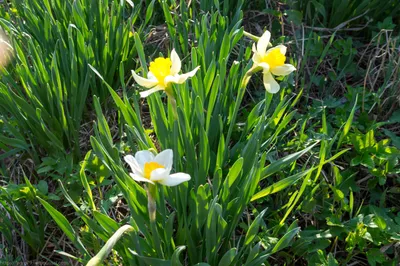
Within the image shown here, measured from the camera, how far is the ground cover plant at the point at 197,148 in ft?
3.73

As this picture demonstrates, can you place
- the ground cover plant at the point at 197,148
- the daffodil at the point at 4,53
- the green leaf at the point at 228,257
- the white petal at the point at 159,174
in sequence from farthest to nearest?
the daffodil at the point at 4,53
the ground cover plant at the point at 197,148
the green leaf at the point at 228,257
the white petal at the point at 159,174

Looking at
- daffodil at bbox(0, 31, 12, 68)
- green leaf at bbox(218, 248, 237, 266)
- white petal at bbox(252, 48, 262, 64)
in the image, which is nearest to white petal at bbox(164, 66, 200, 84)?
white petal at bbox(252, 48, 262, 64)

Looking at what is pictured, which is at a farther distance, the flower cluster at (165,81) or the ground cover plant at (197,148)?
the ground cover plant at (197,148)

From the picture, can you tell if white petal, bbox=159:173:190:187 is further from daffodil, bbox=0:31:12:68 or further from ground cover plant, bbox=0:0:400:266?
daffodil, bbox=0:31:12:68

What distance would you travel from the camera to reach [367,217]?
135 centimetres

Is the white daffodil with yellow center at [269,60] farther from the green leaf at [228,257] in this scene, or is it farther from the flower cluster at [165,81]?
the green leaf at [228,257]

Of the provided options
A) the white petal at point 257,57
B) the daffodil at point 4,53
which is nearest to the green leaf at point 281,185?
the white petal at point 257,57

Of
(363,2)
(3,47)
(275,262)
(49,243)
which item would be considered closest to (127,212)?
(49,243)

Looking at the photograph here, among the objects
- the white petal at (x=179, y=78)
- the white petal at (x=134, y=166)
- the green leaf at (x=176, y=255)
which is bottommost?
the green leaf at (x=176, y=255)

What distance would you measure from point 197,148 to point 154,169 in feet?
1.73

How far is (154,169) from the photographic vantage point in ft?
2.99

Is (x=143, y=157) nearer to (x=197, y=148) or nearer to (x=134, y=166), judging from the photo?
(x=134, y=166)

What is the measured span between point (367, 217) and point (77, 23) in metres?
1.12

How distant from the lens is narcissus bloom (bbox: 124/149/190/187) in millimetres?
889
